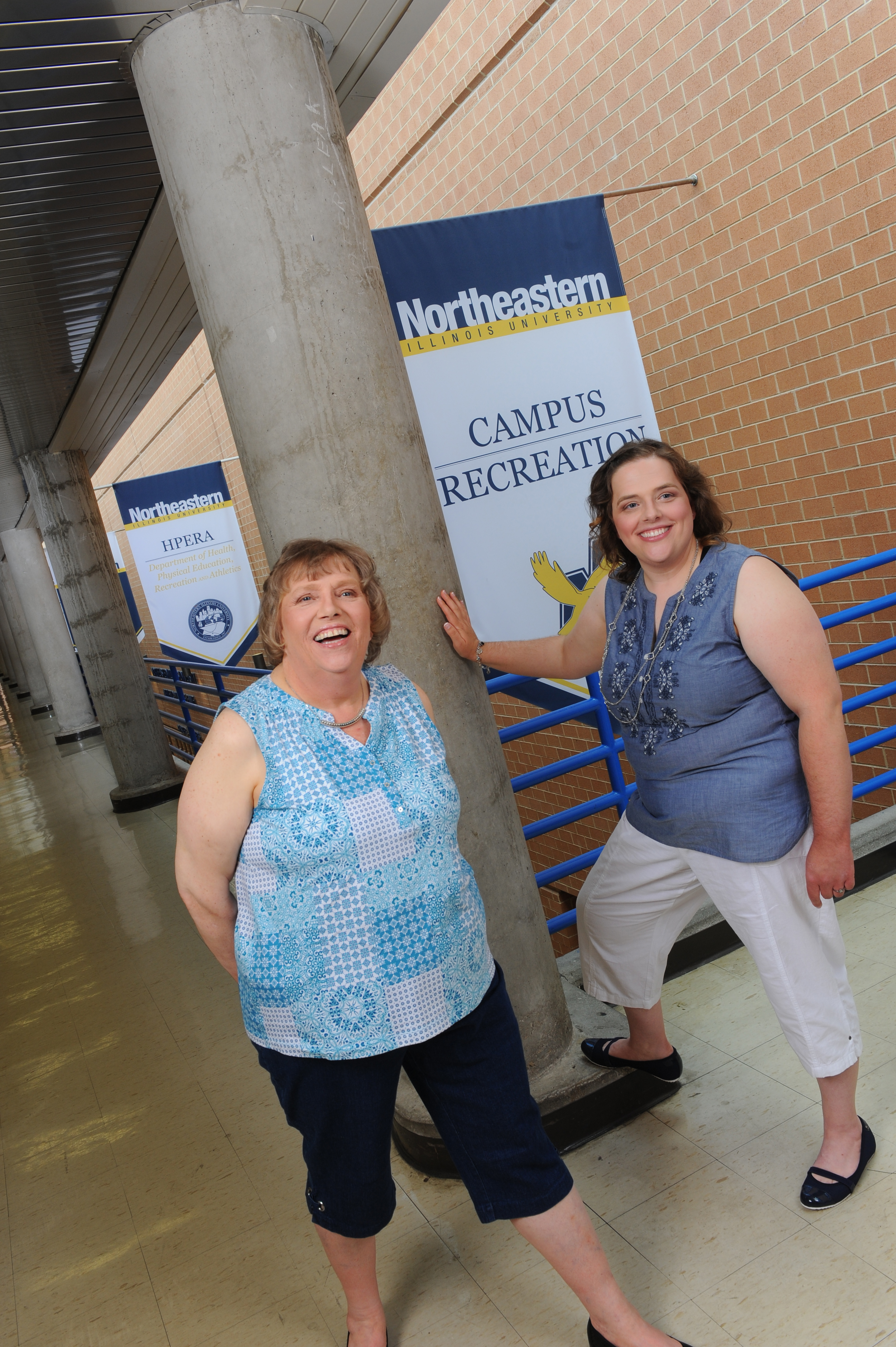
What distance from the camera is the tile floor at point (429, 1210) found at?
189 centimetres

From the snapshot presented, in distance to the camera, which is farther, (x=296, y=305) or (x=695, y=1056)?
(x=695, y=1056)

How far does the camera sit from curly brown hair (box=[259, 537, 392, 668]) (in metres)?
1.68

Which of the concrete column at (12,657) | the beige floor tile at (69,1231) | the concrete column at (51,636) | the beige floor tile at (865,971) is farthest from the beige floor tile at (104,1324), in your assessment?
the concrete column at (12,657)

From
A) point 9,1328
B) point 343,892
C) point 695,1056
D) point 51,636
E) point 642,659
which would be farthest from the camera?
point 51,636

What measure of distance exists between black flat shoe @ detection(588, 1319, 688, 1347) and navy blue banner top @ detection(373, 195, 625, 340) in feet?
8.04

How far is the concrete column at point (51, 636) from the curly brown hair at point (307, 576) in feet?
40.7

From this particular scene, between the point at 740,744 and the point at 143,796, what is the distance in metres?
6.73

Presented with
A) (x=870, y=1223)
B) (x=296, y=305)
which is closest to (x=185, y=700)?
(x=296, y=305)

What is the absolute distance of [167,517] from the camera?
7.82 m

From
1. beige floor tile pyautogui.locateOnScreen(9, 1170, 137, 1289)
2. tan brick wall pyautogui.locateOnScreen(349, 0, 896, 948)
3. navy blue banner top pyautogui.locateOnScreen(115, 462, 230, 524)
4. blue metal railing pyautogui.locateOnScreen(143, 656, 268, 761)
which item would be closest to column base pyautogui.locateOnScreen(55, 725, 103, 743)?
blue metal railing pyautogui.locateOnScreen(143, 656, 268, 761)

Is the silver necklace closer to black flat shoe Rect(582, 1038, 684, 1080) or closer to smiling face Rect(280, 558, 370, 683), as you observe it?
smiling face Rect(280, 558, 370, 683)

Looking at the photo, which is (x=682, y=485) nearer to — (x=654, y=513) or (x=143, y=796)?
(x=654, y=513)

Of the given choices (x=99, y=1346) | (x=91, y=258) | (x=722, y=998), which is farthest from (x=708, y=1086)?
(x=91, y=258)

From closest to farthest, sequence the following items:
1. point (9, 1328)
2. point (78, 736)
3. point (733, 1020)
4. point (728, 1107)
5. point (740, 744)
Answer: point (740, 744) < point (9, 1328) < point (728, 1107) < point (733, 1020) < point (78, 736)
